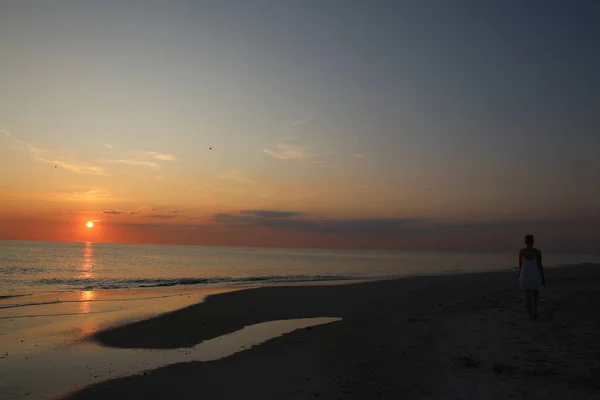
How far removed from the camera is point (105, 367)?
1065 centimetres

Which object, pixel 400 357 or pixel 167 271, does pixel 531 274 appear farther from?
pixel 167 271

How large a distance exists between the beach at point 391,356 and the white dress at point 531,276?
39.4 inches

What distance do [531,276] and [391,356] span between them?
18.6 feet

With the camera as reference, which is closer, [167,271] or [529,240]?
[529,240]

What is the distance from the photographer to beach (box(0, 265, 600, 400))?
805cm

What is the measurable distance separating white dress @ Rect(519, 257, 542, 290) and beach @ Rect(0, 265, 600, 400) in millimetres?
1001

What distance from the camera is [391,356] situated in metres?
10.2

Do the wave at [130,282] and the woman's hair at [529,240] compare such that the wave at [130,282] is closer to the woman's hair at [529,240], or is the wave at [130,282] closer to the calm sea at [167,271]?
the calm sea at [167,271]

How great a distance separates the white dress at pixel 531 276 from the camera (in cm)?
1288

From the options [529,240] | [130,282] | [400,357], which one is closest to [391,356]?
[400,357]

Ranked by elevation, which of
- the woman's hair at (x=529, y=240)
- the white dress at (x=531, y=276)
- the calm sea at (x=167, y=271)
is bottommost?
the calm sea at (x=167, y=271)

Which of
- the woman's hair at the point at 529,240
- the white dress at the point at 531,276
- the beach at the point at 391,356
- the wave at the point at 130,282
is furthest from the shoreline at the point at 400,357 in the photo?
the wave at the point at 130,282

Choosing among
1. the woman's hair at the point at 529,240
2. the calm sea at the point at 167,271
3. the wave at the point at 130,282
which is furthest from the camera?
the calm sea at the point at 167,271

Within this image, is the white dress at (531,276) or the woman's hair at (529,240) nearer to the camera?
the white dress at (531,276)
